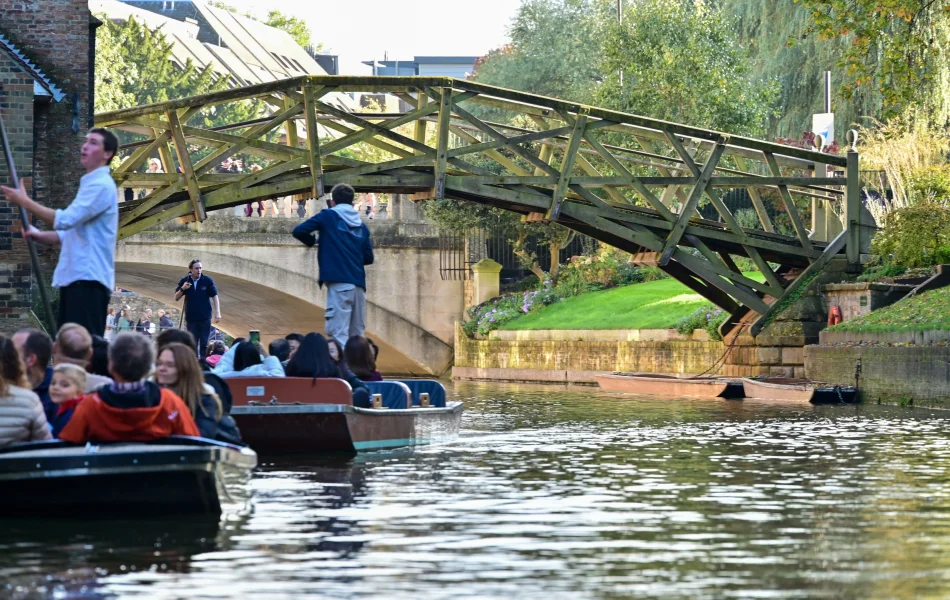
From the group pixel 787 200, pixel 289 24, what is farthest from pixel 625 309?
pixel 289 24

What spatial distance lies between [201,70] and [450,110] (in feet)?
156

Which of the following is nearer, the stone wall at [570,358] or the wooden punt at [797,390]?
the wooden punt at [797,390]

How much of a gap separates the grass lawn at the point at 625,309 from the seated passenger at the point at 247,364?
16044 mm

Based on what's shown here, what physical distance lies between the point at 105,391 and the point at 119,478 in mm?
399

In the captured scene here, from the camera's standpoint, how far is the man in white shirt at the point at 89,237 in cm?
858

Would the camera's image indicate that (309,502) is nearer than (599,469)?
Yes

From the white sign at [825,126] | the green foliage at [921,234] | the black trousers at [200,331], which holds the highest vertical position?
the white sign at [825,126]

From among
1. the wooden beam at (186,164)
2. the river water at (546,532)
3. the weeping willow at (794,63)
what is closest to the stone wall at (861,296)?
the wooden beam at (186,164)

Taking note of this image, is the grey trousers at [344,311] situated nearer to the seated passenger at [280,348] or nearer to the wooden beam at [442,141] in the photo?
the seated passenger at [280,348]

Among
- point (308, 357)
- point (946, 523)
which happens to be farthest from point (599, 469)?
point (946, 523)

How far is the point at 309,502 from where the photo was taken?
8.55 m

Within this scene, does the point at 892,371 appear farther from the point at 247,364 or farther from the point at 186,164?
the point at 247,364

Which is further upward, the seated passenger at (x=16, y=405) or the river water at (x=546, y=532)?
the seated passenger at (x=16, y=405)

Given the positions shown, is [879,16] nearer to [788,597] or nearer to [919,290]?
[919,290]
